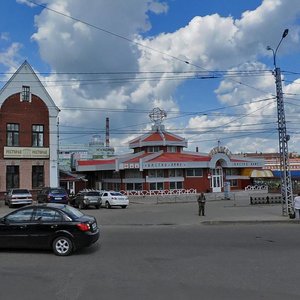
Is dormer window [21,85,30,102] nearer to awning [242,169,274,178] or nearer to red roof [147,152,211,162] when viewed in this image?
red roof [147,152,211,162]

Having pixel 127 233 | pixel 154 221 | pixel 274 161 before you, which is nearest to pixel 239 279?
pixel 127 233

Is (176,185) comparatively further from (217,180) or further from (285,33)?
(285,33)

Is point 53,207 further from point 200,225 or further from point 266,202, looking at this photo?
point 266,202

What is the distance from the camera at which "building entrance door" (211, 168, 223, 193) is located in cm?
6322

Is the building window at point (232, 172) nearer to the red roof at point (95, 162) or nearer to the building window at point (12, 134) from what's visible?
the red roof at point (95, 162)

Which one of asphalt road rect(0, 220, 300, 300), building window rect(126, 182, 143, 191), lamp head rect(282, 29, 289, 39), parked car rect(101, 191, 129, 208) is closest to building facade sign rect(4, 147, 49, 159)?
parked car rect(101, 191, 129, 208)

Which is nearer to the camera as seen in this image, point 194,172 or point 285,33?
point 285,33

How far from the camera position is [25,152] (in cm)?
4597

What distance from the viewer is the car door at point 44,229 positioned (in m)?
11.9

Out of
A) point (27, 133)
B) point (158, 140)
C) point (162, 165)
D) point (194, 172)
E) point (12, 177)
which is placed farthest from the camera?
point (158, 140)

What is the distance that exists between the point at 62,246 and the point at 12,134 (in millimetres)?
36440

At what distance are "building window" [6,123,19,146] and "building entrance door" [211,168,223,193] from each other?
98.5 feet

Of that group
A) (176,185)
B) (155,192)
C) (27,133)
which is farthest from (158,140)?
(27,133)

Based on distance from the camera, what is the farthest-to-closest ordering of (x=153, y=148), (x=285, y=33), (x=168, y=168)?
(x=153, y=148) < (x=168, y=168) < (x=285, y=33)
